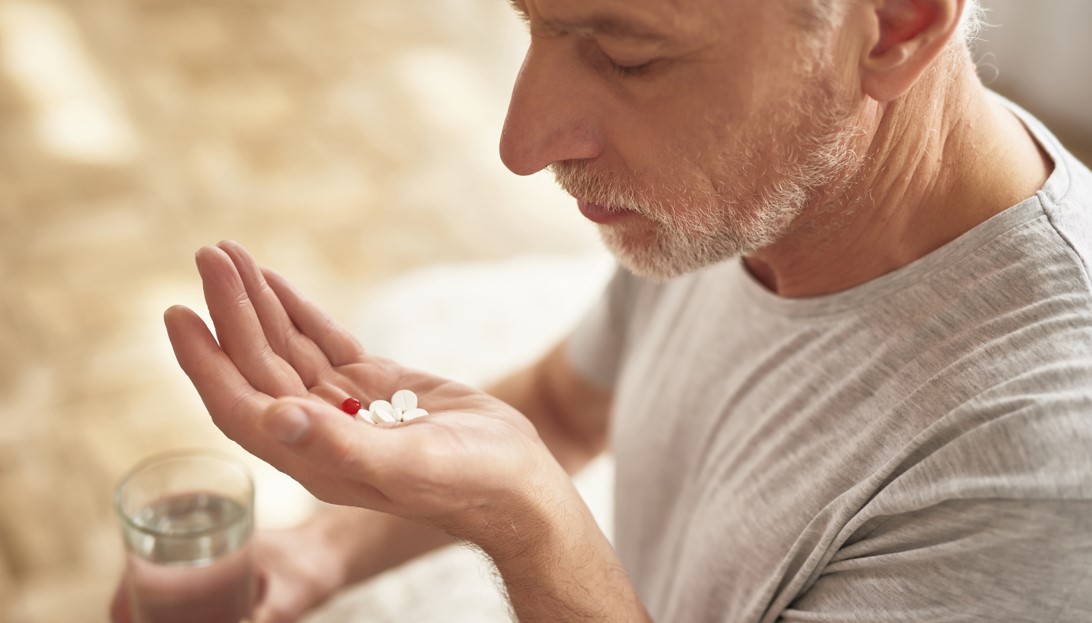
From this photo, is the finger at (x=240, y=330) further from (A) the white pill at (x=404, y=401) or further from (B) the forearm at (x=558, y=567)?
(B) the forearm at (x=558, y=567)

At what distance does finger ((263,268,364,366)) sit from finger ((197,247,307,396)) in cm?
5

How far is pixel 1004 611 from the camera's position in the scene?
801 mm

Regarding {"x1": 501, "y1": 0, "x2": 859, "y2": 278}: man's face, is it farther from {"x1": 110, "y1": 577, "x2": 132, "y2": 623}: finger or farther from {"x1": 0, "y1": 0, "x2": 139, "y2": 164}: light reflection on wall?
{"x1": 0, "y1": 0, "x2": 139, "y2": 164}: light reflection on wall

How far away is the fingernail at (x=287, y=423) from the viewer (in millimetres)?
693

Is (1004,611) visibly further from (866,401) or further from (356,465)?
(356,465)

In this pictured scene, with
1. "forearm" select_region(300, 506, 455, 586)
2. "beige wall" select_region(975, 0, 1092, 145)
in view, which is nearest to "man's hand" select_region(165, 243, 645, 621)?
"forearm" select_region(300, 506, 455, 586)

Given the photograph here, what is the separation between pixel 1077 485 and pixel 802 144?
36 cm

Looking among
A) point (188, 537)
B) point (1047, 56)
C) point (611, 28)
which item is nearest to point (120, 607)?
point (188, 537)

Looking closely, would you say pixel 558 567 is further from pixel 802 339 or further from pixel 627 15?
pixel 627 15

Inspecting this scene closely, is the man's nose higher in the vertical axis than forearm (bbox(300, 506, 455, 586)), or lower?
higher

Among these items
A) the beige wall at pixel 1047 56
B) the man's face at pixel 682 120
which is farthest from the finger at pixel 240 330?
the beige wall at pixel 1047 56

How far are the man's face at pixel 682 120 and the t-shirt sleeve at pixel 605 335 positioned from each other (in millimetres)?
307

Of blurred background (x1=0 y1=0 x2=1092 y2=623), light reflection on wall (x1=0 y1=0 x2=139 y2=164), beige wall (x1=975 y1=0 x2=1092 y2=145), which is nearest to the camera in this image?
blurred background (x1=0 y1=0 x2=1092 y2=623)

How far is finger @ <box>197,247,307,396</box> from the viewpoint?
0.88 m
